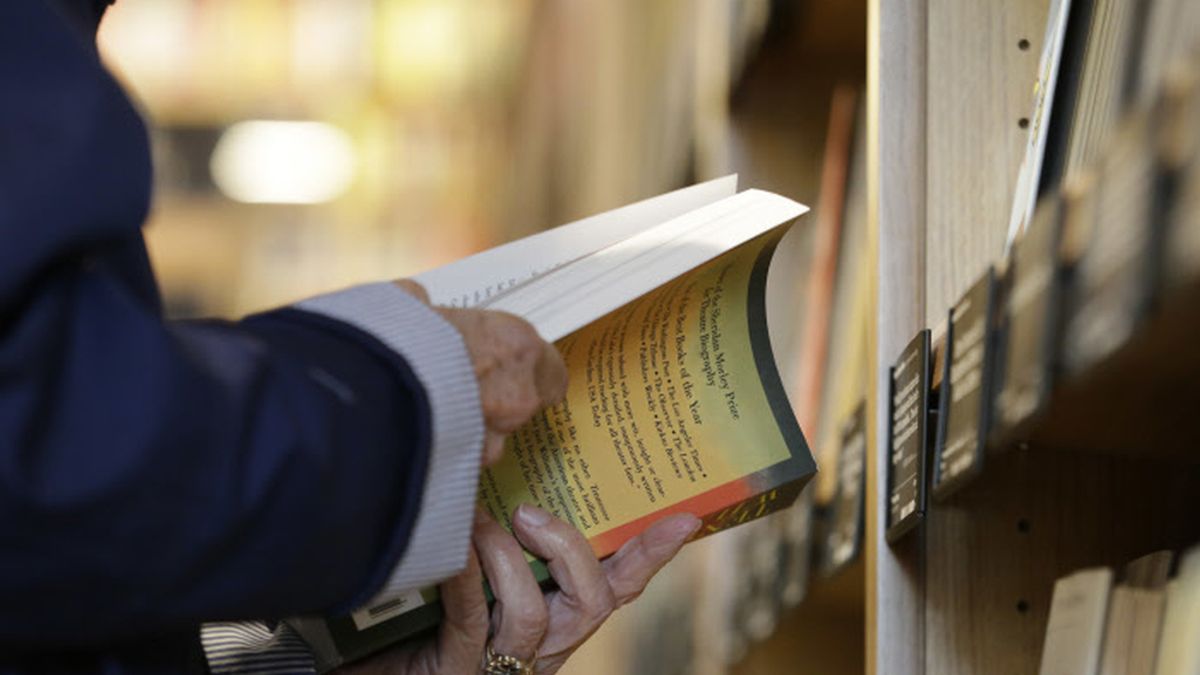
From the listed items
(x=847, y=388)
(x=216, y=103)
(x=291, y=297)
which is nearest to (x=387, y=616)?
(x=847, y=388)

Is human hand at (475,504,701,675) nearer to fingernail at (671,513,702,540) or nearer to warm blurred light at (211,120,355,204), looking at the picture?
fingernail at (671,513,702,540)

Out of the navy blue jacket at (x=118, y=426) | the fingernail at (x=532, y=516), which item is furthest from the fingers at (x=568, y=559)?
the navy blue jacket at (x=118, y=426)

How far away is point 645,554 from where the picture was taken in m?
1.08

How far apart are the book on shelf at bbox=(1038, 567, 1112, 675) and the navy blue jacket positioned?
1.33 feet

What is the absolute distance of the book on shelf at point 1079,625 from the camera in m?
0.91

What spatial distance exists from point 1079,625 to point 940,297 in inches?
12.9

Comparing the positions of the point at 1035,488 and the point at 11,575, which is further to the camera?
the point at 1035,488

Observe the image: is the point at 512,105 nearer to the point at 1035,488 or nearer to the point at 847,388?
the point at 847,388

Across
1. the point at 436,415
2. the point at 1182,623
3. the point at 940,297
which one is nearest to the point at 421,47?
the point at 940,297

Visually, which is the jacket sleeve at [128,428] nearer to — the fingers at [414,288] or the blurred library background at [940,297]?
the fingers at [414,288]

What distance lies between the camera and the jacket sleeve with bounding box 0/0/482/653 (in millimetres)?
667

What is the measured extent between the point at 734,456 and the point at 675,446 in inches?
1.5

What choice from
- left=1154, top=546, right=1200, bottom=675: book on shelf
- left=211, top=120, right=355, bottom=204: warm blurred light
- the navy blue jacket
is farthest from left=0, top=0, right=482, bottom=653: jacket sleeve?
left=211, top=120, right=355, bottom=204: warm blurred light

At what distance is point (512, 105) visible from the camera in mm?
4422
